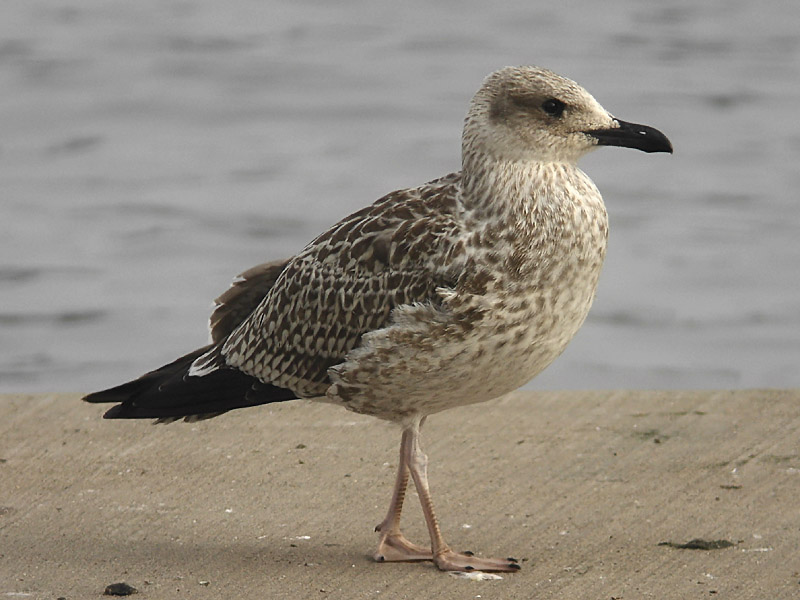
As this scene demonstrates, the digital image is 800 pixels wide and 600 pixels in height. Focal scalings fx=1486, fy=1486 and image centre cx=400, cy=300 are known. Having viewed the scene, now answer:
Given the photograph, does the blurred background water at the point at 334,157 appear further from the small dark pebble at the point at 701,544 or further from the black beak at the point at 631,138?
the black beak at the point at 631,138

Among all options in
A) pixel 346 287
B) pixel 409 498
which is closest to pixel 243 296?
pixel 346 287

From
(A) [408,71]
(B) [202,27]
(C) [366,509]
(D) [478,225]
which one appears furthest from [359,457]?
(B) [202,27]

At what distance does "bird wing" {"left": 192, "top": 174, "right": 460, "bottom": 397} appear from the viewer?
17.2ft

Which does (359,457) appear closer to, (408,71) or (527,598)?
(527,598)

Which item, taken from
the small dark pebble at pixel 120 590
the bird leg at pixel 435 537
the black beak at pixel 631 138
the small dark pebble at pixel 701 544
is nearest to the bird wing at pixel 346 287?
the bird leg at pixel 435 537

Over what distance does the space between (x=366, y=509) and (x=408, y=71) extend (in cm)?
1157

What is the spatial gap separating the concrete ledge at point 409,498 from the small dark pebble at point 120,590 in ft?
0.16

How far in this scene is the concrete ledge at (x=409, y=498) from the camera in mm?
5199

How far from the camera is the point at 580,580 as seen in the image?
5152mm

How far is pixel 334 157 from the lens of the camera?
13938 mm

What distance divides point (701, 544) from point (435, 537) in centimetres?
98

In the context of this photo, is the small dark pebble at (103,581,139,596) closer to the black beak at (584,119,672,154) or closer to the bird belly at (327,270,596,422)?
the bird belly at (327,270,596,422)

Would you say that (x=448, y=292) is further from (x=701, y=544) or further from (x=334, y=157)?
(x=334, y=157)

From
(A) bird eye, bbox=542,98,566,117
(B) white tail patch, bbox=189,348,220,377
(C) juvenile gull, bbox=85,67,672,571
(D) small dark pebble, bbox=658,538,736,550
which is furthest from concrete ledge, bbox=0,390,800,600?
(A) bird eye, bbox=542,98,566,117
